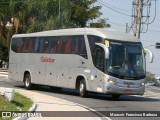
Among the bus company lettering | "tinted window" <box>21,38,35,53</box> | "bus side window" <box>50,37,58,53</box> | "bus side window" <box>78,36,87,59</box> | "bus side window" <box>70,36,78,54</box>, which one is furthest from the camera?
"tinted window" <box>21,38,35,53</box>

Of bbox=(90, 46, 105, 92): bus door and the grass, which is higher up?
bbox=(90, 46, 105, 92): bus door

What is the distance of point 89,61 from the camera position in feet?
83.9

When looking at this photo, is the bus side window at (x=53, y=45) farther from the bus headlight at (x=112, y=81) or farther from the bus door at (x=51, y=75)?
the bus headlight at (x=112, y=81)

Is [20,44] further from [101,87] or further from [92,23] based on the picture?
[92,23]

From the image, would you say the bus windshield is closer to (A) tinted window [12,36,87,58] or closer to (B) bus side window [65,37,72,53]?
(A) tinted window [12,36,87,58]

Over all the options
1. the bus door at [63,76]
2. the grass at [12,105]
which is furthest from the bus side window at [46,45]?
the grass at [12,105]

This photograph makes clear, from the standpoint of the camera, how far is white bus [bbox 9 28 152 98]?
80.3 ft

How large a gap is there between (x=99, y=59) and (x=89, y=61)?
738mm

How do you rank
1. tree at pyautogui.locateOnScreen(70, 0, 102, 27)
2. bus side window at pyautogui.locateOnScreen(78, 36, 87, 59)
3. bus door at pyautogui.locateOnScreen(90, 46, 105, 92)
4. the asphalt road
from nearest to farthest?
the asphalt road → bus door at pyautogui.locateOnScreen(90, 46, 105, 92) → bus side window at pyautogui.locateOnScreen(78, 36, 87, 59) → tree at pyautogui.locateOnScreen(70, 0, 102, 27)

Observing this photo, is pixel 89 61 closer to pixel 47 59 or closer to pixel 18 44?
pixel 47 59

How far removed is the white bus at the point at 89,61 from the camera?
2448 cm

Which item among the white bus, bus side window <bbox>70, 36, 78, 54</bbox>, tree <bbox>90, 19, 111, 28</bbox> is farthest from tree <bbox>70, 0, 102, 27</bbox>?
bus side window <bbox>70, 36, 78, 54</bbox>

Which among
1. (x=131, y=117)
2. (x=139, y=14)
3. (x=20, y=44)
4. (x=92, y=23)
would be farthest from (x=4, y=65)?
(x=131, y=117)

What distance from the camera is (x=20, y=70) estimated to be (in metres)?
32.3
